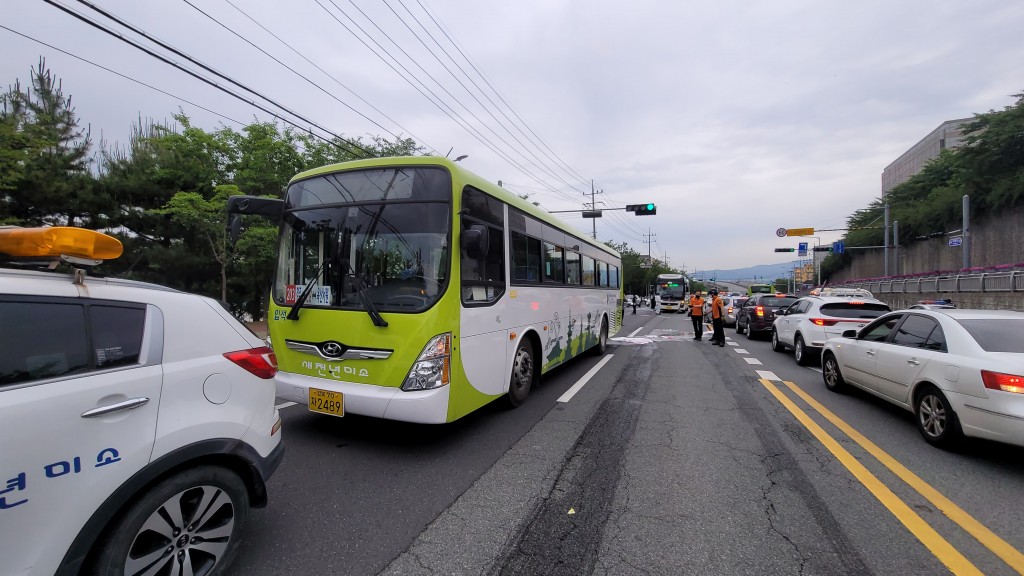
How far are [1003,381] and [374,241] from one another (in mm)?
5692

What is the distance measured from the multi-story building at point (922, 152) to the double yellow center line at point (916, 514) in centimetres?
6479

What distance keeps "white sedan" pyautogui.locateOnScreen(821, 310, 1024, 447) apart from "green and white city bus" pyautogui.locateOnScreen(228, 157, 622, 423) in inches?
174

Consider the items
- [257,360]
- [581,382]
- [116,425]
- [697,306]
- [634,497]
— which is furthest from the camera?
[697,306]

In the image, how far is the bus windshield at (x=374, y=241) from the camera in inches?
167

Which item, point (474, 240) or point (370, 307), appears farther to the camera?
point (474, 240)

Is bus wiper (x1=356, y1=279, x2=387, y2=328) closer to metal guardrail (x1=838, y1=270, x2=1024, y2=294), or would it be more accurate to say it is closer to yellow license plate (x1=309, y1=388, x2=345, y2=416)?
yellow license plate (x1=309, y1=388, x2=345, y2=416)

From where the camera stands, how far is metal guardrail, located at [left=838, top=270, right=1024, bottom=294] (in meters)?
18.4

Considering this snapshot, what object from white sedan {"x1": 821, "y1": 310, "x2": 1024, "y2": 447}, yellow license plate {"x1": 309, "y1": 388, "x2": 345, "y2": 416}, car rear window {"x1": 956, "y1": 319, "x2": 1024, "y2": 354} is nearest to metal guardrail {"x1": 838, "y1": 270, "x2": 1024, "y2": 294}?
white sedan {"x1": 821, "y1": 310, "x2": 1024, "y2": 447}

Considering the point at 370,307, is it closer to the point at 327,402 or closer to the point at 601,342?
the point at 327,402

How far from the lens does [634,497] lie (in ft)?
11.3

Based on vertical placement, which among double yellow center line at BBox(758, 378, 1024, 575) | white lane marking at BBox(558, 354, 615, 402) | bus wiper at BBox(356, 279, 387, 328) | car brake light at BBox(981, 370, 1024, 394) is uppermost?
bus wiper at BBox(356, 279, 387, 328)

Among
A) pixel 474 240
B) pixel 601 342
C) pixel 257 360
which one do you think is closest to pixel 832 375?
pixel 601 342

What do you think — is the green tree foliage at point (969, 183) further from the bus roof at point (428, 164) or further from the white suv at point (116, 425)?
the white suv at point (116, 425)

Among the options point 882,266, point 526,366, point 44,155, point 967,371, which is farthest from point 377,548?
point 882,266
